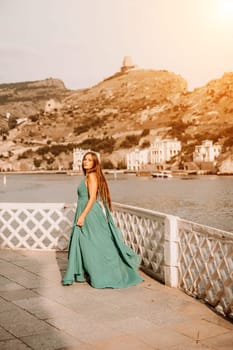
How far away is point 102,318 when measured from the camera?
3.99 m

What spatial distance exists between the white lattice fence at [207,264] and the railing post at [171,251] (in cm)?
5

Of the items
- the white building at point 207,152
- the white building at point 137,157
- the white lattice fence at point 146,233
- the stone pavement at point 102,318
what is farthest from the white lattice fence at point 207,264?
the white building at point 137,157

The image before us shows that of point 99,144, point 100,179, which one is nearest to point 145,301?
point 100,179

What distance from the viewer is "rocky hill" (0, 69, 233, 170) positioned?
388 ft

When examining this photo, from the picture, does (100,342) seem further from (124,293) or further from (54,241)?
(54,241)

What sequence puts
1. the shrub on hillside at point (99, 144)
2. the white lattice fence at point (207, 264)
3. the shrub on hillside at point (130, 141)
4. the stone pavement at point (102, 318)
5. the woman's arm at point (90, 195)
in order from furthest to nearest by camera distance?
the shrub on hillside at point (130, 141)
the shrub on hillside at point (99, 144)
the woman's arm at point (90, 195)
the white lattice fence at point (207, 264)
the stone pavement at point (102, 318)

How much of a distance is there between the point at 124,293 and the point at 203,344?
141cm

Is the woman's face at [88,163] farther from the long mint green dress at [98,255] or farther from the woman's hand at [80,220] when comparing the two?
the woman's hand at [80,220]

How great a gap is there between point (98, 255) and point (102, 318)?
1030 mm

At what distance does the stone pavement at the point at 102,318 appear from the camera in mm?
3439

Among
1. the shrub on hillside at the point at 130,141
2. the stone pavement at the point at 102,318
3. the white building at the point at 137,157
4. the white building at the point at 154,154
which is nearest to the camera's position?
the stone pavement at the point at 102,318

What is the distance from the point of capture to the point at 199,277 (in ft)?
14.8

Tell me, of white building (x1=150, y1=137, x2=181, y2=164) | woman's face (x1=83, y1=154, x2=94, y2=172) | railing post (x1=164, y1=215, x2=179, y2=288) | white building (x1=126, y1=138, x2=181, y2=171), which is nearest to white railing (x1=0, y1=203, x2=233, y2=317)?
railing post (x1=164, y1=215, x2=179, y2=288)

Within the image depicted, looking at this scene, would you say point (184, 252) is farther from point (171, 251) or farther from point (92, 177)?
point (92, 177)
